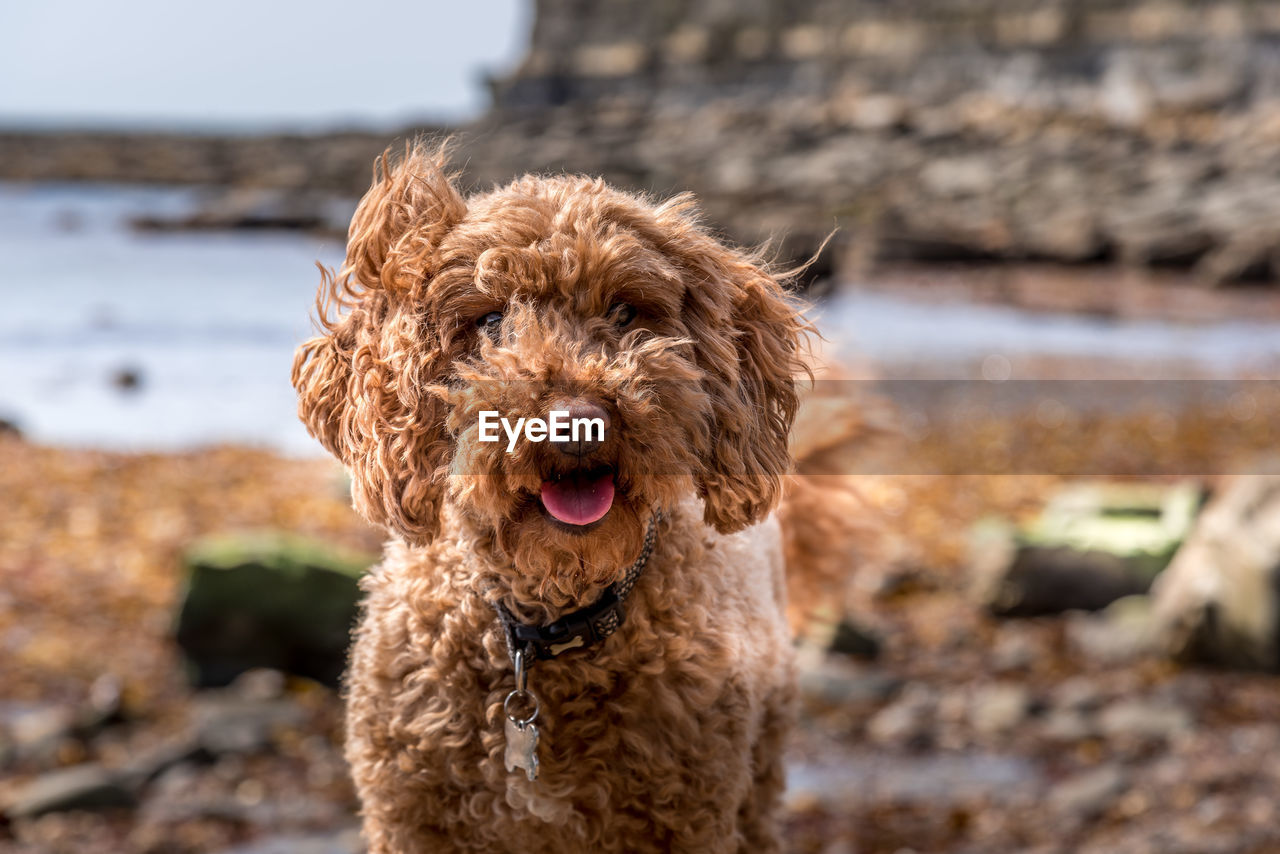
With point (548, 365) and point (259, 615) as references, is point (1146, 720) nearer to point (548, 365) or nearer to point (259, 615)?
point (259, 615)

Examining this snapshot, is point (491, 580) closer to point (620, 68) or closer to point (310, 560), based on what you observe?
point (310, 560)

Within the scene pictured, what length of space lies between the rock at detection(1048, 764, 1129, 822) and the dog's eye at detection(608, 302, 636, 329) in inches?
124

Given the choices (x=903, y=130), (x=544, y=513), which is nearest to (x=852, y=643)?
(x=544, y=513)

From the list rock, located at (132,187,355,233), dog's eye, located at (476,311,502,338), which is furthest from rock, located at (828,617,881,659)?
rock, located at (132,187,355,233)

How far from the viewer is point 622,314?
2223 mm

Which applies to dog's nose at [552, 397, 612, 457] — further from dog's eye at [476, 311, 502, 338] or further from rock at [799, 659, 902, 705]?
rock at [799, 659, 902, 705]

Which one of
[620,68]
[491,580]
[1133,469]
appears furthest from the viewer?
[620,68]

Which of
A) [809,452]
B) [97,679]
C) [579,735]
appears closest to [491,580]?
[579,735]

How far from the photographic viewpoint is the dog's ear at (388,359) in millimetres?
2266

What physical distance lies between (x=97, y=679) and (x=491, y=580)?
4095 millimetres

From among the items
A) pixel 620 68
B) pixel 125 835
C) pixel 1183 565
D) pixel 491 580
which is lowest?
A: pixel 125 835

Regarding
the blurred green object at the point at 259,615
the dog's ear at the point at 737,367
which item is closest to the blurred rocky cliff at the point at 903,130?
the blurred green object at the point at 259,615

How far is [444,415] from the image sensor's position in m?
2.26

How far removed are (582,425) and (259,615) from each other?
4.18 m
